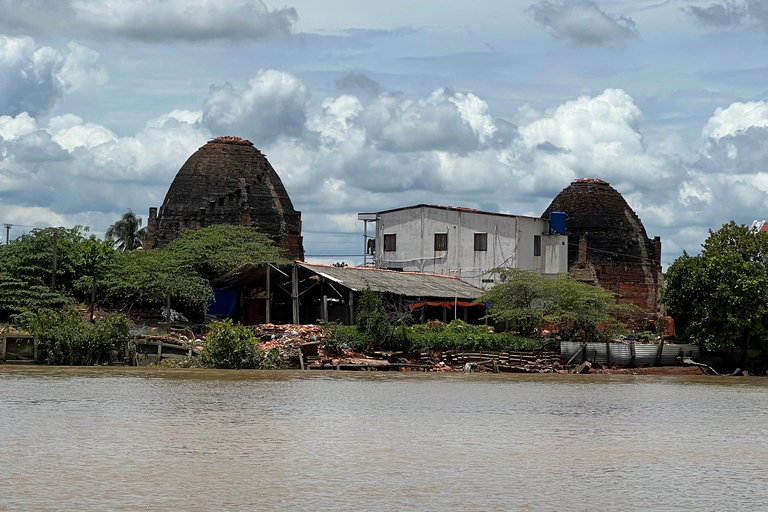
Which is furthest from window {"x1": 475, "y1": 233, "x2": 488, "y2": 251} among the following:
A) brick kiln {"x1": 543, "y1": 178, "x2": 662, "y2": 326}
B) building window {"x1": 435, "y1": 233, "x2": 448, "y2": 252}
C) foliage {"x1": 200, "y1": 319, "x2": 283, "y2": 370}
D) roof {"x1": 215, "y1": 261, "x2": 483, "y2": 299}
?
Answer: foliage {"x1": 200, "y1": 319, "x2": 283, "y2": 370}

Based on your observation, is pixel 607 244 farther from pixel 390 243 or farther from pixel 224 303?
pixel 224 303

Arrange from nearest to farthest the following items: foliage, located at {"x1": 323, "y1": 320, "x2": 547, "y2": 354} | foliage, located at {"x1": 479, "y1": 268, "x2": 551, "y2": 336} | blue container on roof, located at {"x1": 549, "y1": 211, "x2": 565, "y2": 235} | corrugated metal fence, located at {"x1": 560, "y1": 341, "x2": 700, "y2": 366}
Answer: foliage, located at {"x1": 323, "y1": 320, "x2": 547, "y2": 354}, corrugated metal fence, located at {"x1": 560, "y1": 341, "x2": 700, "y2": 366}, foliage, located at {"x1": 479, "y1": 268, "x2": 551, "y2": 336}, blue container on roof, located at {"x1": 549, "y1": 211, "x2": 565, "y2": 235}

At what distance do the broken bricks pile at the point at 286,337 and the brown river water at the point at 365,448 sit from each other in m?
5.96

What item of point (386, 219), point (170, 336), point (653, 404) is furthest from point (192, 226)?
point (653, 404)

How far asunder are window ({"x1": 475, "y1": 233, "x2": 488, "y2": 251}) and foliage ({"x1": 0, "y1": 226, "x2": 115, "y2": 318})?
16.5 meters

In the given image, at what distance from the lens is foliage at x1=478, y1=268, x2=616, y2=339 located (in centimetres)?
3325

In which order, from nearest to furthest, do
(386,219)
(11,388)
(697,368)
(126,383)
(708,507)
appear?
(708,507), (11,388), (126,383), (697,368), (386,219)

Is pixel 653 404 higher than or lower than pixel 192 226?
lower

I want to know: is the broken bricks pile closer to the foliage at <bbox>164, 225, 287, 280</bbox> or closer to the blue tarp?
the foliage at <bbox>164, 225, 287, 280</bbox>

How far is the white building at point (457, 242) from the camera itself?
44875mm

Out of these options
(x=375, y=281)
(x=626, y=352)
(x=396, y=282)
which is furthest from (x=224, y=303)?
(x=626, y=352)

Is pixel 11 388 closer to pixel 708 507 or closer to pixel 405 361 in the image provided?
pixel 405 361

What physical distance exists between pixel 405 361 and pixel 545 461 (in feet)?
58.5

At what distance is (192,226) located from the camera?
159 feet
